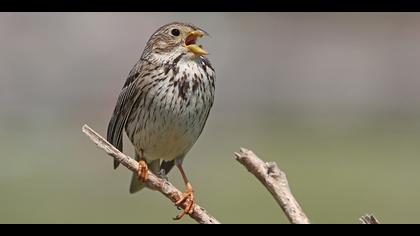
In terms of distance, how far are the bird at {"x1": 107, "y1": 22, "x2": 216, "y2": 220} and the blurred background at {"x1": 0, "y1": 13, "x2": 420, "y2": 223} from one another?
17.5 feet

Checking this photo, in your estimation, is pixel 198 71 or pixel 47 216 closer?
pixel 198 71


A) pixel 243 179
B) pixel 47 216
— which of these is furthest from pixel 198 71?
pixel 243 179

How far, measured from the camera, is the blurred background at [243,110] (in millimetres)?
11680

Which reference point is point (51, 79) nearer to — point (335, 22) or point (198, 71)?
point (335, 22)

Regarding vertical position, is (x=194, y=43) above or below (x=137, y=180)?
above

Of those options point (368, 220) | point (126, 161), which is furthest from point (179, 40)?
point (368, 220)

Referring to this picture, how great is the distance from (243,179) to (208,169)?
0.68 meters

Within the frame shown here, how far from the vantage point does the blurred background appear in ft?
38.3

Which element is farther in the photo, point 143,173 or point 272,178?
point 143,173

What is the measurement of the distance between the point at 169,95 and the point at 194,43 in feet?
0.79

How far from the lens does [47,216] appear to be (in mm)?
10070

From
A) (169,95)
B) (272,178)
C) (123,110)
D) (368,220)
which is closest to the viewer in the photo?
(368,220)

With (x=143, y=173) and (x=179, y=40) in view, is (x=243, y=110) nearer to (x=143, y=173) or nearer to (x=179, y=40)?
(x=179, y=40)

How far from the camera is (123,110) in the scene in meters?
4.89
